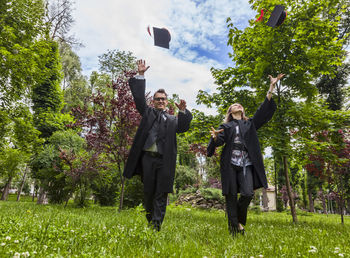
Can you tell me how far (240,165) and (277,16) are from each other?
4.57 m

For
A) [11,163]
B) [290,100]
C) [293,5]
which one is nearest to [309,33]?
[293,5]

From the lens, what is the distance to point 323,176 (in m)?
9.73

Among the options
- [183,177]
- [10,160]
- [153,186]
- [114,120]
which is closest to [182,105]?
[153,186]

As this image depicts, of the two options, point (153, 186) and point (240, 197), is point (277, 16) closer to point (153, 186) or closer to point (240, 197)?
point (240, 197)

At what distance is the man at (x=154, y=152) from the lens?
3.57 m

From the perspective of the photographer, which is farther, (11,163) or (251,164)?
(11,163)

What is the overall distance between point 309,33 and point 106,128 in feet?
23.3

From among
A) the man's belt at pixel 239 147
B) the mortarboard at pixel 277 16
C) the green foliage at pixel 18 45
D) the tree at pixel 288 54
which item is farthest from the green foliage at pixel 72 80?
the man's belt at pixel 239 147

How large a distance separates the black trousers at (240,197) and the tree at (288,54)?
8.47 feet

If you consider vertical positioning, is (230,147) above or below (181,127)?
below

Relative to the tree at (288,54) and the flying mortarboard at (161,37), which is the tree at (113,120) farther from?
the tree at (288,54)

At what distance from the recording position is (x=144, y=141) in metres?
3.75

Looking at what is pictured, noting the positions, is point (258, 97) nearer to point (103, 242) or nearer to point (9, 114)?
point (103, 242)

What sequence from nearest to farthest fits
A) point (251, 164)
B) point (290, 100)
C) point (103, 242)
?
point (103, 242) → point (251, 164) → point (290, 100)
